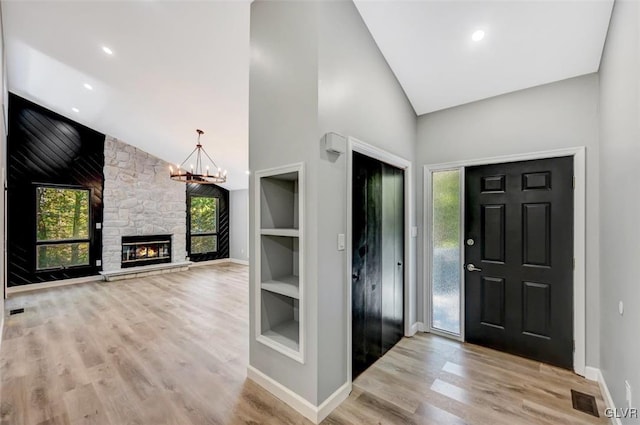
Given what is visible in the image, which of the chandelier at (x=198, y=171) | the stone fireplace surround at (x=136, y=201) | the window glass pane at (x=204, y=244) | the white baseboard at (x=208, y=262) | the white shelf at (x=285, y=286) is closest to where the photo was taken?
the white shelf at (x=285, y=286)

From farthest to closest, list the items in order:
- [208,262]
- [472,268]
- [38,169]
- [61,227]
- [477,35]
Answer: [208,262], [61,227], [38,169], [472,268], [477,35]

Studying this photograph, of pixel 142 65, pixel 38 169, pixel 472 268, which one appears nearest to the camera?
pixel 472 268

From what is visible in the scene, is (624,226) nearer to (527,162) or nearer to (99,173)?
(527,162)

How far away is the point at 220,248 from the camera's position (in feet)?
29.1

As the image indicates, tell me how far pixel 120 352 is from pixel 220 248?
19.6 feet

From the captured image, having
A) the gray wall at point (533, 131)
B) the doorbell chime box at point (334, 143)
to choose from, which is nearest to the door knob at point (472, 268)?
the gray wall at point (533, 131)

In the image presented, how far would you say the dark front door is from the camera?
8.48 feet

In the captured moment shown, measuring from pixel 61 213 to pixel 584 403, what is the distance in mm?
8818

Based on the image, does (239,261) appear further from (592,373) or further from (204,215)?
(592,373)

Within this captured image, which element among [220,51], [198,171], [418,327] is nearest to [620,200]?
[418,327]

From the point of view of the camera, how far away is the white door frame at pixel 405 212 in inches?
89.0

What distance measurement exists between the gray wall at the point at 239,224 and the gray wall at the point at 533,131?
242 inches

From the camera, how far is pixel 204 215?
337 inches

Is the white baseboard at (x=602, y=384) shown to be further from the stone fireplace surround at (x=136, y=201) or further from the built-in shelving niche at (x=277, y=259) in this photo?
the stone fireplace surround at (x=136, y=201)
